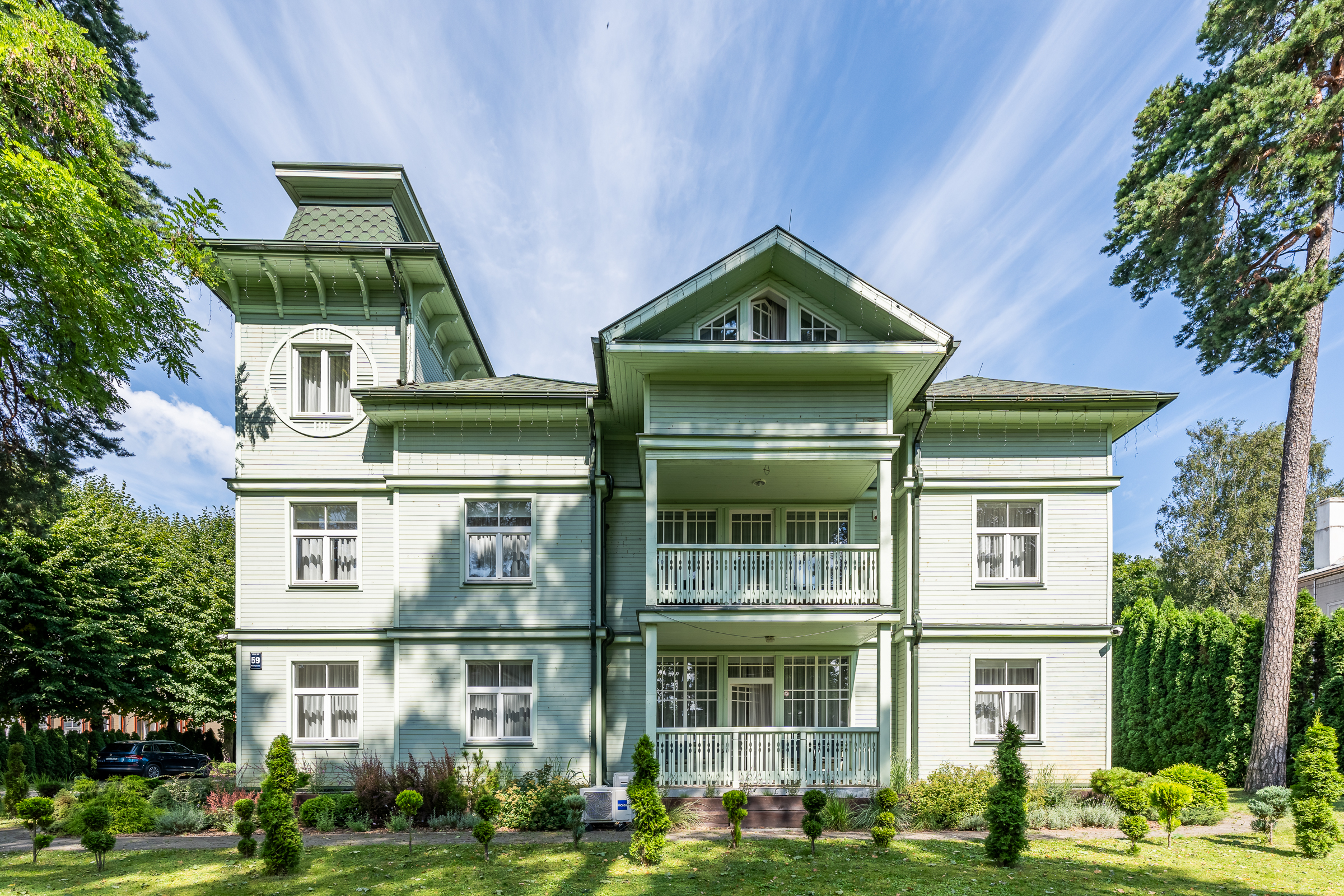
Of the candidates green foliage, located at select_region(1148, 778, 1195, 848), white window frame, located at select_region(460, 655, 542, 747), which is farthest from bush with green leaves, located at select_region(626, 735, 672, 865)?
green foliage, located at select_region(1148, 778, 1195, 848)

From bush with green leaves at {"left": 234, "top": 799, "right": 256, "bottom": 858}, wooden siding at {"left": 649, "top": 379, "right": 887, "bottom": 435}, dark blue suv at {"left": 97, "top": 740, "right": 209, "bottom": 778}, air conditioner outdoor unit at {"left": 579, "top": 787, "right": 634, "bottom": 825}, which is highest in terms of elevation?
wooden siding at {"left": 649, "top": 379, "right": 887, "bottom": 435}

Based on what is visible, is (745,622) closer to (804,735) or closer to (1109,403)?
(804,735)

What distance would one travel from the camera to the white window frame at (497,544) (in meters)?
14.8

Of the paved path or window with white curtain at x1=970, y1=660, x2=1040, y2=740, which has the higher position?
window with white curtain at x1=970, y1=660, x2=1040, y2=740

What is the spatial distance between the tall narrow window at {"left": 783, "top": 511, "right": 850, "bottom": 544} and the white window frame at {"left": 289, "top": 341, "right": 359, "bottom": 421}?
9407 mm

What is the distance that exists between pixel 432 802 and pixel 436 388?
24.9ft

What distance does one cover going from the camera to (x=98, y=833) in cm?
1020

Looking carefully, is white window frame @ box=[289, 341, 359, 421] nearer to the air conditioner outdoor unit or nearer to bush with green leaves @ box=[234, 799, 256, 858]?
bush with green leaves @ box=[234, 799, 256, 858]

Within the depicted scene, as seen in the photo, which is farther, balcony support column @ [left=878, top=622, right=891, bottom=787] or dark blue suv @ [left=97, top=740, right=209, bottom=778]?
dark blue suv @ [left=97, top=740, right=209, bottom=778]

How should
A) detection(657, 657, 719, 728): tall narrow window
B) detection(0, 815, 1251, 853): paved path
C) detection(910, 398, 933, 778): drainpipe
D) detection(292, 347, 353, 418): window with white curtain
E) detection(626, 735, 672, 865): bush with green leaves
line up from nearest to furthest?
detection(626, 735, 672, 865): bush with green leaves → detection(0, 815, 1251, 853): paved path → detection(910, 398, 933, 778): drainpipe → detection(292, 347, 353, 418): window with white curtain → detection(657, 657, 719, 728): tall narrow window

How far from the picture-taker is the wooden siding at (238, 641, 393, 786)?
1428 centimetres

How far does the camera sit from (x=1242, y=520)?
33.0 meters

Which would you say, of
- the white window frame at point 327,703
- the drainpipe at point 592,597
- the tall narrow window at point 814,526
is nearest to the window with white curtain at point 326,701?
the white window frame at point 327,703

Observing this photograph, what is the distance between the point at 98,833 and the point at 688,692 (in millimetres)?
9962
